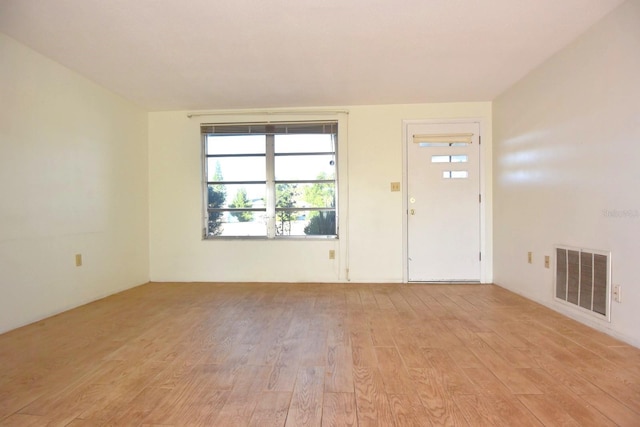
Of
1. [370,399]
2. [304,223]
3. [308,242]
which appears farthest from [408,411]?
[304,223]

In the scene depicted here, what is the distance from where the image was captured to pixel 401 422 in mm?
1404

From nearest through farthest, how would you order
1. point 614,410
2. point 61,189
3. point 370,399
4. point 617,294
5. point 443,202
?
point 614,410 < point 370,399 < point 617,294 < point 61,189 < point 443,202

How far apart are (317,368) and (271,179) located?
2.83 m

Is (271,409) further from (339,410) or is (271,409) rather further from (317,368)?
(317,368)

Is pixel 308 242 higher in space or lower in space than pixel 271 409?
higher

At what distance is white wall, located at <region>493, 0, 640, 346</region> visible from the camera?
2182 mm

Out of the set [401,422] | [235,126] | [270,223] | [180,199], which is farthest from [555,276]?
[180,199]

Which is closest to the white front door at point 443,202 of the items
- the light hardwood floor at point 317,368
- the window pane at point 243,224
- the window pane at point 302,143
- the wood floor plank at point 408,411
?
the light hardwood floor at point 317,368

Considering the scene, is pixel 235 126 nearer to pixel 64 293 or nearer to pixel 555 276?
pixel 64 293

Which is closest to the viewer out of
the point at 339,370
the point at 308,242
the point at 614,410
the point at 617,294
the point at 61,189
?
the point at 614,410

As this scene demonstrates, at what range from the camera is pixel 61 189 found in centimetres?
304

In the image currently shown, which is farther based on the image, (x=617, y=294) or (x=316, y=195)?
(x=316, y=195)

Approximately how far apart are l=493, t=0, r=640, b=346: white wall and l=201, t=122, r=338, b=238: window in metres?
2.08

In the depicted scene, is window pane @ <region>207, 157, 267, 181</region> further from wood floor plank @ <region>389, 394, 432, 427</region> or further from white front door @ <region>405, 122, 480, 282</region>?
wood floor plank @ <region>389, 394, 432, 427</region>
